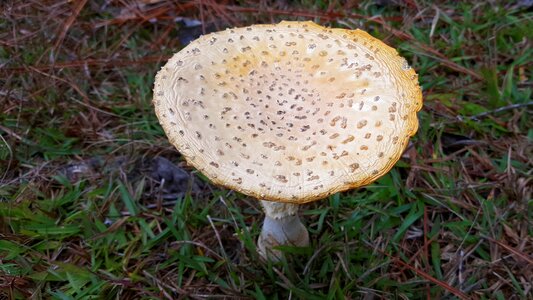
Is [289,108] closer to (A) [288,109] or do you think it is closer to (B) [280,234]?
(A) [288,109]

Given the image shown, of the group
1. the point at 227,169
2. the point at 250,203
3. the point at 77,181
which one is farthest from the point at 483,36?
the point at 77,181

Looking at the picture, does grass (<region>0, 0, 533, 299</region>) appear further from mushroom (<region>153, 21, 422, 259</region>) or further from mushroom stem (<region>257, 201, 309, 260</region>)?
mushroom (<region>153, 21, 422, 259</region>)

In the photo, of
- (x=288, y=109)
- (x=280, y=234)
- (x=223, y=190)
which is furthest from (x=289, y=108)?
(x=223, y=190)

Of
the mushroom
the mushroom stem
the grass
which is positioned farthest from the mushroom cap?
the grass

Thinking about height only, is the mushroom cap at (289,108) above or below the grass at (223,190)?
above

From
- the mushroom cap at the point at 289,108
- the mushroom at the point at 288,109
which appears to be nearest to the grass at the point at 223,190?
the mushroom at the point at 288,109

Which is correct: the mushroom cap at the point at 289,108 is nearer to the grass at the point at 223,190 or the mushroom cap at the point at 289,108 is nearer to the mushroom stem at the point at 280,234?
the mushroom stem at the point at 280,234

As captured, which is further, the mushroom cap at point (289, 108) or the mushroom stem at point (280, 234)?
the mushroom stem at point (280, 234)

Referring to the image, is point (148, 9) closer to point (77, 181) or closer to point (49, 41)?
point (49, 41)

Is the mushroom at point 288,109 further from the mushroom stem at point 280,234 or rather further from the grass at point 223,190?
the grass at point 223,190
